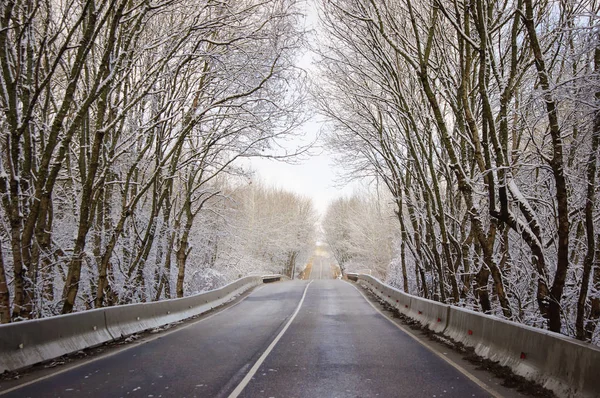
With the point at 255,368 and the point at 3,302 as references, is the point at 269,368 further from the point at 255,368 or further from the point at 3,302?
the point at 3,302

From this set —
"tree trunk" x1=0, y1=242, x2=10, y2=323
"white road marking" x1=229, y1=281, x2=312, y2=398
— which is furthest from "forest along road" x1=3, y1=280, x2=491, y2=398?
"tree trunk" x1=0, y1=242, x2=10, y2=323

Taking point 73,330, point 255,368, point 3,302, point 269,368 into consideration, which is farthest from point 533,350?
point 3,302

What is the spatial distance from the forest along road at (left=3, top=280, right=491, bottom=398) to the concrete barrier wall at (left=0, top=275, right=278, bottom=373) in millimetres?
623

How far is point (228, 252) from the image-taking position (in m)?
45.8

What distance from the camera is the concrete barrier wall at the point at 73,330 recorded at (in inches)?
290

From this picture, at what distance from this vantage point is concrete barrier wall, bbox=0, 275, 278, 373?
7363mm

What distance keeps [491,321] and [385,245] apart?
47.1 meters

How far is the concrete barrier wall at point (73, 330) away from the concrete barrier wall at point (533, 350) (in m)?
6.83

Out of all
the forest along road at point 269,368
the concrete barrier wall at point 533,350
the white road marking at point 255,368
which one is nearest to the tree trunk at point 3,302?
the forest along road at point 269,368

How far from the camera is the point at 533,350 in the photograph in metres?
6.64

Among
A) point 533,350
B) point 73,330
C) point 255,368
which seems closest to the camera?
point 533,350

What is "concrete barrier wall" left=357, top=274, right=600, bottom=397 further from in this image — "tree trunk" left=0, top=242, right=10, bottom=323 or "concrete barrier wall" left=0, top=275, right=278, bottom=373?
"tree trunk" left=0, top=242, right=10, bottom=323

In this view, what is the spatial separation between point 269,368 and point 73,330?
365cm

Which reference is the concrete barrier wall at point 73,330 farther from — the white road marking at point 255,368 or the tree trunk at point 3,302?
the white road marking at point 255,368
